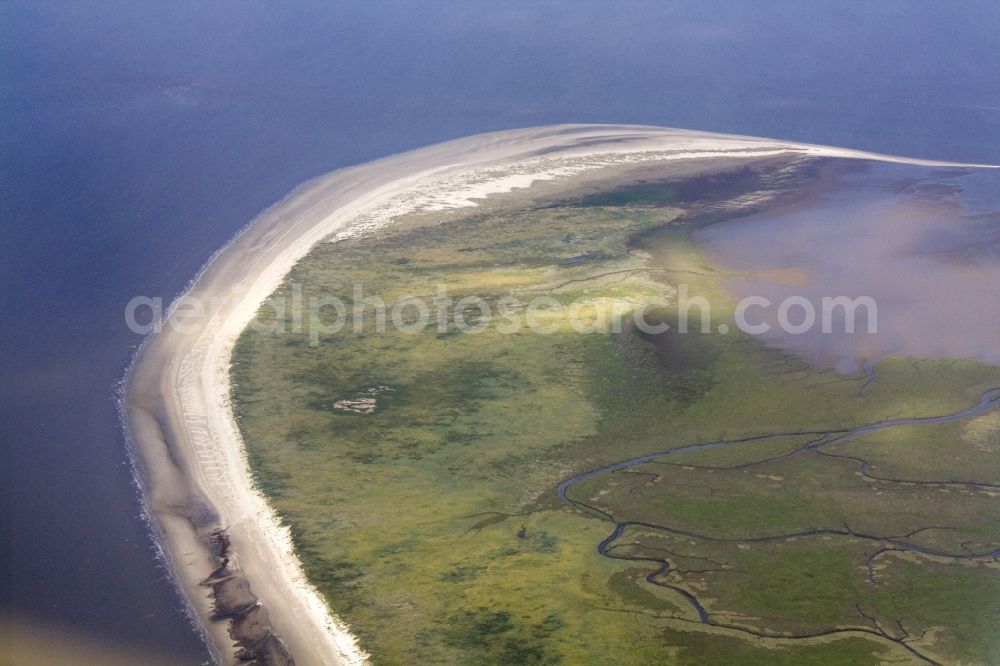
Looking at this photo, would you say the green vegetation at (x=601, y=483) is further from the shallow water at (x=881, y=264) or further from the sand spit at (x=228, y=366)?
the shallow water at (x=881, y=264)

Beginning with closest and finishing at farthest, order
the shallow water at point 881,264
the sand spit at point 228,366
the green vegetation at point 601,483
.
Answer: the green vegetation at point 601,483
the sand spit at point 228,366
the shallow water at point 881,264

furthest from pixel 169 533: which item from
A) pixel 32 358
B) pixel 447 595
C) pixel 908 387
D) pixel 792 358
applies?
pixel 908 387

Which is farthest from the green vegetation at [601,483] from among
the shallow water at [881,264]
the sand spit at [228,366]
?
the shallow water at [881,264]

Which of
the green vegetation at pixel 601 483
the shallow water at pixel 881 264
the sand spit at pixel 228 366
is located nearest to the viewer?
the green vegetation at pixel 601 483

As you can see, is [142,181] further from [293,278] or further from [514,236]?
[514,236]

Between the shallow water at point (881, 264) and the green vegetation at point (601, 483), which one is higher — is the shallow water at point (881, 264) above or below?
above

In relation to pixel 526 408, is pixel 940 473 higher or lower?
lower

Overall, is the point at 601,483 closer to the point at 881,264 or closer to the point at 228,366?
the point at 228,366

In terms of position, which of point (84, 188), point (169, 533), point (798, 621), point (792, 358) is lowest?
point (798, 621)
